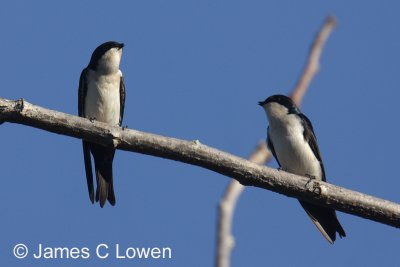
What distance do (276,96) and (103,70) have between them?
6.06ft

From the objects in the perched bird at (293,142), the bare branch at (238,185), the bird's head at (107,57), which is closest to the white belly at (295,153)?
the perched bird at (293,142)

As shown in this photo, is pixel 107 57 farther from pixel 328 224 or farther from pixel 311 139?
pixel 328 224

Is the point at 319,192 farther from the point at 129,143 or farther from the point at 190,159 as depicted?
the point at 129,143

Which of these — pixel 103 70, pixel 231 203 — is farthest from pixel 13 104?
pixel 103 70

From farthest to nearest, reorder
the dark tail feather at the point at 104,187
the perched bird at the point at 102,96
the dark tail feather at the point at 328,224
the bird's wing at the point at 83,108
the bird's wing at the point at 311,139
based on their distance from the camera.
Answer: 1. the perched bird at the point at 102,96
2. the bird's wing at the point at 83,108
3. the dark tail feather at the point at 104,187
4. the bird's wing at the point at 311,139
5. the dark tail feather at the point at 328,224

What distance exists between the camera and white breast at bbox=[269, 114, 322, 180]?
276 inches

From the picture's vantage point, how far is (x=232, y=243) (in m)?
3.47

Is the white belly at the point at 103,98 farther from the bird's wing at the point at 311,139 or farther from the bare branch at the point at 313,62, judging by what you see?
the bare branch at the point at 313,62

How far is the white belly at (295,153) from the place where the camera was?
7012mm

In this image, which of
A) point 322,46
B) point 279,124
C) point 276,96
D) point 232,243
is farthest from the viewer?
point 276,96

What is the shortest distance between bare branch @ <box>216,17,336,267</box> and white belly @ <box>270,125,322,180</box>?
5.27ft

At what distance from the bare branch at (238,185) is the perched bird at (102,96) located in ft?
8.77

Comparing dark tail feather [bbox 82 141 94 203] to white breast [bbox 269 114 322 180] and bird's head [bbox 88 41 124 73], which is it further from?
white breast [bbox 269 114 322 180]

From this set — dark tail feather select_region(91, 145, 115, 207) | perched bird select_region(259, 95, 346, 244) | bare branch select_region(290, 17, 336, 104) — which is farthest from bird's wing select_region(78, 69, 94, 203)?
bare branch select_region(290, 17, 336, 104)
